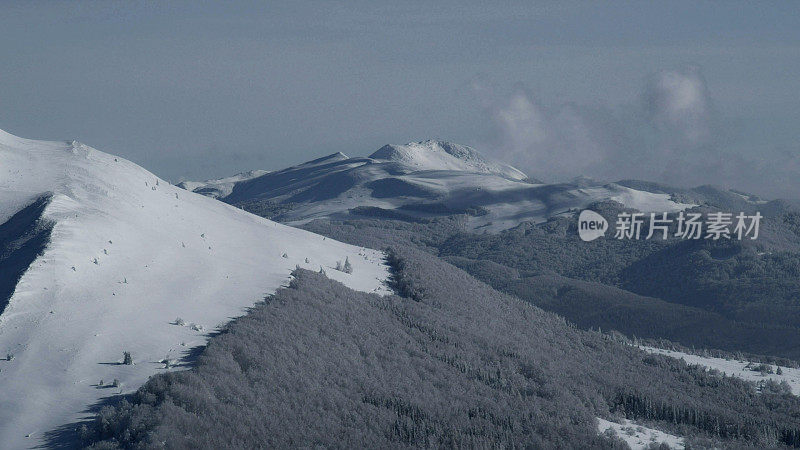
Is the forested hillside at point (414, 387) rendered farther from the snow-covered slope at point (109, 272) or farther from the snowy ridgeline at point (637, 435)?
the snow-covered slope at point (109, 272)

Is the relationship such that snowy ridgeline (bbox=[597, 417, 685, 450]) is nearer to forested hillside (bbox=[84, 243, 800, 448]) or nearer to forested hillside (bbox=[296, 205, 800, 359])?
forested hillside (bbox=[84, 243, 800, 448])

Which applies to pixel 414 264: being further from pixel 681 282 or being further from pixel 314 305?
pixel 681 282

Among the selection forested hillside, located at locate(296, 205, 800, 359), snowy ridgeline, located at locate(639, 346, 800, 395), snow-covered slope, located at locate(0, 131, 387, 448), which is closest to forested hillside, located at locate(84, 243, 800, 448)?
snow-covered slope, located at locate(0, 131, 387, 448)

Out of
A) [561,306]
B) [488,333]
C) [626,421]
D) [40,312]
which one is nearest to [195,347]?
[40,312]

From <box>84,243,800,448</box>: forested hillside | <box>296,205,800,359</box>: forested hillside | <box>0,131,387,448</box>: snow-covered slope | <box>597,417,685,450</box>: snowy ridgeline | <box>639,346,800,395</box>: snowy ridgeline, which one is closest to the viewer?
<box>84,243,800,448</box>: forested hillside

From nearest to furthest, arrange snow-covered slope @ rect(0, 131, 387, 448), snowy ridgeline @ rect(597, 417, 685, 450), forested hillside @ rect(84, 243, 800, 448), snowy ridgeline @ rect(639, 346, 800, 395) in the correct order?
1. forested hillside @ rect(84, 243, 800, 448)
2. snow-covered slope @ rect(0, 131, 387, 448)
3. snowy ridgeline @ rect(597, 417, 685, 450)
4. snowy ridgeline @ rect(639, 346, 800, 395)

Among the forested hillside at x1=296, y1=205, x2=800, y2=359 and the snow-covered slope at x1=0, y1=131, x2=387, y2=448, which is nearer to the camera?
the snow-covered slope at x1=0, y1=131, x2=387, y2=448

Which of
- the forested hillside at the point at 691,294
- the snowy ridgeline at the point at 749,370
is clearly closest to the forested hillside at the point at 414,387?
the snowy ridgeline at the point at 749,370

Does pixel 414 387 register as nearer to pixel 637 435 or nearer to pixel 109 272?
pixel 637 435
